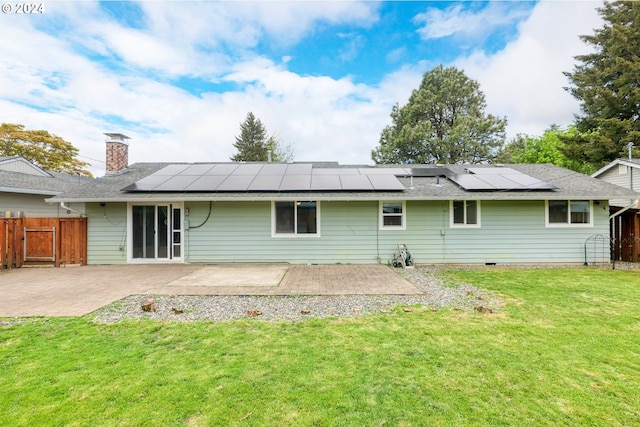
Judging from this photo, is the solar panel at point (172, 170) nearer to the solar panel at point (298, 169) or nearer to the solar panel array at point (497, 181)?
the solar panel at point (298, 169)

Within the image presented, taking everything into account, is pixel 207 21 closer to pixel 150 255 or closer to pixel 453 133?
pixel 150 255

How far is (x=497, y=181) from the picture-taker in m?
9.00

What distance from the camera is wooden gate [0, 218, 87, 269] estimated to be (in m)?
8.09

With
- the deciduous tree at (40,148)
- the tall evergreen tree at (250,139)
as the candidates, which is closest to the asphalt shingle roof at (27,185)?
the deciduous tree at (40,148)

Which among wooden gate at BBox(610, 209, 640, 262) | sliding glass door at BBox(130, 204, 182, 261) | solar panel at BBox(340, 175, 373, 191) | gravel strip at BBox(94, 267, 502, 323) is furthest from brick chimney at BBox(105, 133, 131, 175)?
wooden gate at BBox(610, 209, 640, 262)

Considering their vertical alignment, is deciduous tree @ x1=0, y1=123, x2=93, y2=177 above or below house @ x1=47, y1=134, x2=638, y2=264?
above

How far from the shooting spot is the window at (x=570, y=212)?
28.6 ft

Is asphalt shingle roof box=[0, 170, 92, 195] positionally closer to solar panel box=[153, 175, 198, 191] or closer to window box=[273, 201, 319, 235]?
solar panel box=[153, 175, 198, 191]

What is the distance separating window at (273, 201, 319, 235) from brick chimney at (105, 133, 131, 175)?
6713 mm

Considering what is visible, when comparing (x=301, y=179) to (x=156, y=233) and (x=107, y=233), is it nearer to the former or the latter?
(x=156, y=233)

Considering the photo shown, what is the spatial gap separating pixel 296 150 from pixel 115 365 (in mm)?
28158

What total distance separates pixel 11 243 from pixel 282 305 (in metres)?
8.46

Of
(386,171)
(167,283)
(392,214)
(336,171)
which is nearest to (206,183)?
(167,283)
